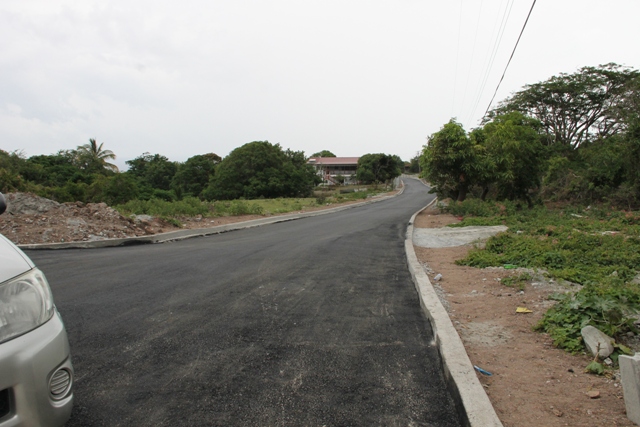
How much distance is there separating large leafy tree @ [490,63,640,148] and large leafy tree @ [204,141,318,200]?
2747 cm

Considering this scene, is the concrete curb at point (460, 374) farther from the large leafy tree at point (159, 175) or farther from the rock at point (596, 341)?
the large leafy tree at point (159, 175)

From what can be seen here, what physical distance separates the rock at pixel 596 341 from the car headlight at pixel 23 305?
3.88 m

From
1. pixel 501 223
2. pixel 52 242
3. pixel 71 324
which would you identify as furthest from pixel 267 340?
pixel 501 223

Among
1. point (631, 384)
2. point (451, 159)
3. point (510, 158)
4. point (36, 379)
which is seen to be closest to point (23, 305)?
point (36, 379)

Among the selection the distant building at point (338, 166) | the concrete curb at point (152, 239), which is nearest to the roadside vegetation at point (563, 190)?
the concrete curb at point (152, 239)

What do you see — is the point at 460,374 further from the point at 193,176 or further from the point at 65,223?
the point at 193,176

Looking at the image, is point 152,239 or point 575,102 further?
point 575,102

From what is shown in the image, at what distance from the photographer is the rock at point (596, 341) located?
3305 mm

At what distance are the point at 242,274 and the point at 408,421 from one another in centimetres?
436

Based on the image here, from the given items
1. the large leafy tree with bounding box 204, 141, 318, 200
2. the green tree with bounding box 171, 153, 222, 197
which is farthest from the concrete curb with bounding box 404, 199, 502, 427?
the green tree with bounding box 171, 153, 222, 197

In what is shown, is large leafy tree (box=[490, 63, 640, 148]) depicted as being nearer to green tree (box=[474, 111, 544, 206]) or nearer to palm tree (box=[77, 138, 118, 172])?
green tree (box=[474, 111, 544, 206])

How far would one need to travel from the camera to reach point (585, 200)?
22.2m

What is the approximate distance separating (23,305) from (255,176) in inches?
2082

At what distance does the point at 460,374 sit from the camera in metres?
3.07
